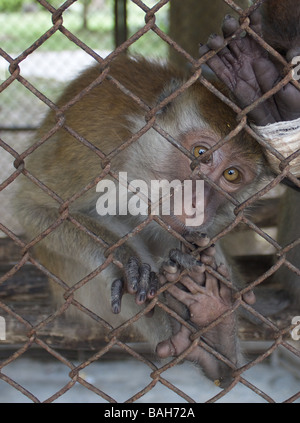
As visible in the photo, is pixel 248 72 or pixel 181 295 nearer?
pixel 248 72

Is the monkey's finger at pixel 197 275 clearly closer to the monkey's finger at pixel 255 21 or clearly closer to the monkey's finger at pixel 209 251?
the monkey's finger at pixel 209 251

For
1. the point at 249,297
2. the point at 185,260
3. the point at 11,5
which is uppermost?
the point at 11,5

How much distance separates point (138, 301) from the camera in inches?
76.6

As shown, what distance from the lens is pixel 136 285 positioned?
2.05 meters

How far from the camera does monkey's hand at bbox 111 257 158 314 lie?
1.98 m

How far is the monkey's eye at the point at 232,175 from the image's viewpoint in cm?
244

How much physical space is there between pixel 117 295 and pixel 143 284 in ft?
0.38

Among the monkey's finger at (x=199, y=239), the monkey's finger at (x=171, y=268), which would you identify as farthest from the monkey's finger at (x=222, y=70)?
the monkey's finger at (x=171, y=268)

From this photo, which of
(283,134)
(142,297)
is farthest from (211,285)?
(283,134)

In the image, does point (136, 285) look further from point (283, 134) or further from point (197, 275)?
point (283, 134)

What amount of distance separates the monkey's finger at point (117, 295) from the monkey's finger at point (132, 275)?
4 centimetres

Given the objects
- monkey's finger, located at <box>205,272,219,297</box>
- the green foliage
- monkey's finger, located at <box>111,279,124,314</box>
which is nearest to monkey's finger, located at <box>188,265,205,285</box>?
monkey's finger, located at <box>205,272,219,297</box>

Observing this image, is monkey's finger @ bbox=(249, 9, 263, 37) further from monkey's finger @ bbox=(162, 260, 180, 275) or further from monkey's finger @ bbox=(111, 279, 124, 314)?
monkey's finger @ bbox=(111, 279, 124, 314)
